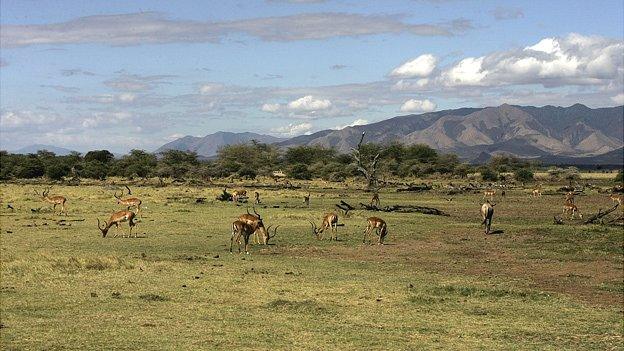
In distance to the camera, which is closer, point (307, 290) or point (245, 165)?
point (307, 290)

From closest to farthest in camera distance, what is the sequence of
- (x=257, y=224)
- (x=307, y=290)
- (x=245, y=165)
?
(x=307, y=290) → (x=257, y=224) → (x=245, y=165)

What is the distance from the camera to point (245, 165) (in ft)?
355

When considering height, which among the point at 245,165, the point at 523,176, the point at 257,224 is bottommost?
the point at 523,176

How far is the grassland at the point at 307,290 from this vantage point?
1327cm

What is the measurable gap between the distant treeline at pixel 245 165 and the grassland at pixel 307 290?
2592 inches

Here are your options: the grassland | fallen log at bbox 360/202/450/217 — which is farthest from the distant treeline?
the grassland

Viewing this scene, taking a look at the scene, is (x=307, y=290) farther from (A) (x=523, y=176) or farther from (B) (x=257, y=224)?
(A) (x=523, y=176)

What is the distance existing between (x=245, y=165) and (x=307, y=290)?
3588 inches

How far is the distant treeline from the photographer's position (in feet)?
320

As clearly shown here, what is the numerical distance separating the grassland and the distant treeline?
216ft

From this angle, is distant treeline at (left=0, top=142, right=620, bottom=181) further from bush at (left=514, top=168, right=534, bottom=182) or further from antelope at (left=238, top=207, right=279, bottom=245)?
antelope at (left=238, top=207, right=279, bottom=245)

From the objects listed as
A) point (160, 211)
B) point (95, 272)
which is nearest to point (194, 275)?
point (95, 272)

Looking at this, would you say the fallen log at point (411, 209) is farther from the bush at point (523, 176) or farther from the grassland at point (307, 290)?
the bush at point (523, 176)

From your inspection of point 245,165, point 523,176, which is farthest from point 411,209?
point 245,165
